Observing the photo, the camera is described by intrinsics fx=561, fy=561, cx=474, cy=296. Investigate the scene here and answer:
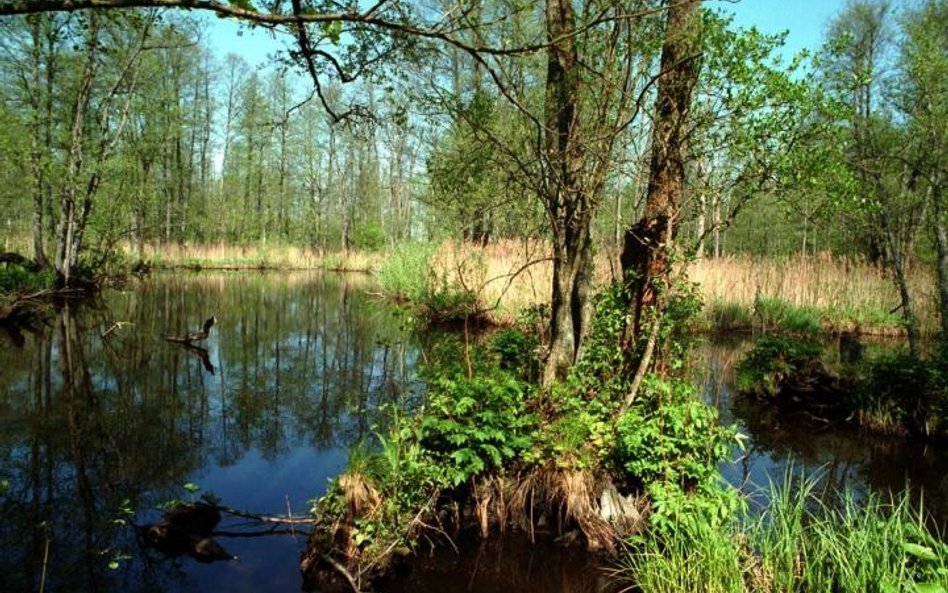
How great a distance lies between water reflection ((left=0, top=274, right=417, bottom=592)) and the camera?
353cm

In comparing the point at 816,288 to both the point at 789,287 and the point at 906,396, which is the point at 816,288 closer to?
the point at 789,287

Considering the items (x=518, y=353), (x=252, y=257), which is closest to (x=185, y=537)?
(x=518, y=353)

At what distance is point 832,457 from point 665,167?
3.90 metres

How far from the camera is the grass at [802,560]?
2.53 metres

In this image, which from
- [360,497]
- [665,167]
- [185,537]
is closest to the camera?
[360,497]

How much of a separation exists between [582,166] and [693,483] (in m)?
2.61

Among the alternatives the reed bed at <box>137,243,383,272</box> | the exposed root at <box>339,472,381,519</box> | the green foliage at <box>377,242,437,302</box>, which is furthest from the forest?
the reed bed at <box>137,243,383,272</box>

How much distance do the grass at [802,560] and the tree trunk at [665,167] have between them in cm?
185

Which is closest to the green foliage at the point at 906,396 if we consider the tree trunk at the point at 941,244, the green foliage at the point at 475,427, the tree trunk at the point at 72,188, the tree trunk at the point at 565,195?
the tree trunk at the point at 941,244

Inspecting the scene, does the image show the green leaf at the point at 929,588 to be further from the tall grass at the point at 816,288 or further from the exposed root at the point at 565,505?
the tall grass at the point at 816,288

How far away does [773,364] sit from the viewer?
315 inches

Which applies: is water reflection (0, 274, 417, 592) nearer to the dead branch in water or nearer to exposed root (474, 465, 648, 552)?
the dead branch in water

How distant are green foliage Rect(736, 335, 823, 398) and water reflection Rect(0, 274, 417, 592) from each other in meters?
4.95

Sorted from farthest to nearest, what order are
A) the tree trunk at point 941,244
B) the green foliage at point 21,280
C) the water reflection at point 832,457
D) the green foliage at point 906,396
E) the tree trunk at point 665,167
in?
the green foliage at point 21,280
the tree trunk at point 941,244
the green foliage at point 906,396
the water reflection at point 832,457
the tree trunk at point 665,167
